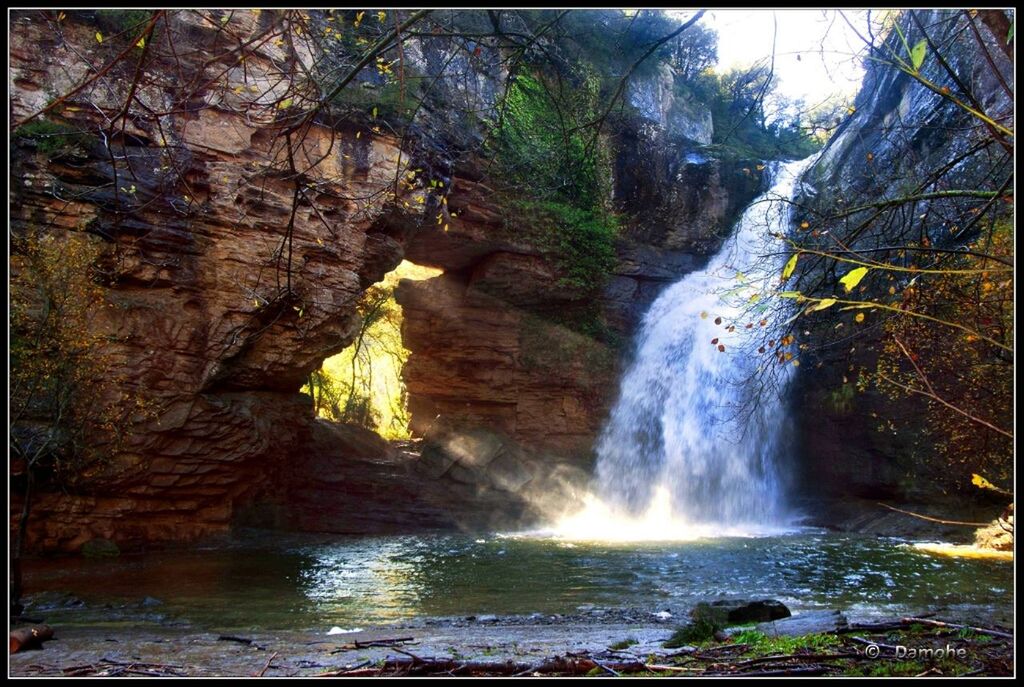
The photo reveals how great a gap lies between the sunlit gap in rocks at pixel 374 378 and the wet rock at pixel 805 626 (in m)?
16.4

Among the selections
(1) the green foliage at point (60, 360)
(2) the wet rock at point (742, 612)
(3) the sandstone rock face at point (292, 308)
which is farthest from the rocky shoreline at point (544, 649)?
(3) the sandstone rock face at point (292, 308)

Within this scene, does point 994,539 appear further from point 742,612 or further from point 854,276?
point 854,276

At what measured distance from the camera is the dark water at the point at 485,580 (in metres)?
7.18

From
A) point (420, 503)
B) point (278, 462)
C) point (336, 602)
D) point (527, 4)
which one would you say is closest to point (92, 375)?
point (278, 462)

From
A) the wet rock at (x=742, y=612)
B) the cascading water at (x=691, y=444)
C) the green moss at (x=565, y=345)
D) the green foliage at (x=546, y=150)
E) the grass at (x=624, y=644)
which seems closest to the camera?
the grass at (x=624, y=644)

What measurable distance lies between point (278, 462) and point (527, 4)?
1312 cm

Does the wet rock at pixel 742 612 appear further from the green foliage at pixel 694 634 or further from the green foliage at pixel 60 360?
the green foliage at pixel 60 360

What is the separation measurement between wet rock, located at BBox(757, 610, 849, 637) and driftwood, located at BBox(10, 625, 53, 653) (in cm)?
497

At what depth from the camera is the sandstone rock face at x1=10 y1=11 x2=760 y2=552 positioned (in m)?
11.1

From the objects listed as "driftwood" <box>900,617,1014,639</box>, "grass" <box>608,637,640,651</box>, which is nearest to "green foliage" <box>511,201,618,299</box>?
"grass" <box>608,637,640,651</box>

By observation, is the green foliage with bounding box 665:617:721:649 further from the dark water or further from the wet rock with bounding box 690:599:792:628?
the dark water

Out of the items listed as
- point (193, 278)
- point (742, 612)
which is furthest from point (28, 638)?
point (193, 278)

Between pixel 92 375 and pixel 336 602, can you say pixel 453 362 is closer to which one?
pixel 92 375

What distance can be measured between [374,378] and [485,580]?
17280 mm
